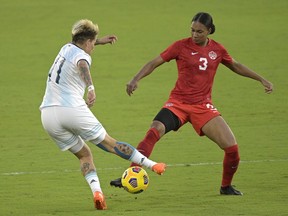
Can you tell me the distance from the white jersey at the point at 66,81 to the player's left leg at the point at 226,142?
6.37 ft

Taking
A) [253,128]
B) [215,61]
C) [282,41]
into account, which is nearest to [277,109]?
[253,128]

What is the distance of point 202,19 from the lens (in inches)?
481

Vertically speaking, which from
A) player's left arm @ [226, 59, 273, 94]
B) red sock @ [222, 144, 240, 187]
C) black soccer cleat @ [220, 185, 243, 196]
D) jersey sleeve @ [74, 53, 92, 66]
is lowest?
black soccer cleat @ [220, 185, 243, 196]

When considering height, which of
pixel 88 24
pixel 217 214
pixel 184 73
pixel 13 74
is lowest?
pixel 13 74

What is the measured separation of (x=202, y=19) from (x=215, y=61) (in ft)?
2.00

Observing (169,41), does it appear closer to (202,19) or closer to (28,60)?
(28,60)

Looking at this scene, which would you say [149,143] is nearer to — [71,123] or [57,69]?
[71,123]

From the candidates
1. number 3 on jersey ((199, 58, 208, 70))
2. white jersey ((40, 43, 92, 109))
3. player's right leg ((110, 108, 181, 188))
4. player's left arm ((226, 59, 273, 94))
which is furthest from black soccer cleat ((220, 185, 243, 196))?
white jersey ((40, 43, 92, 109))

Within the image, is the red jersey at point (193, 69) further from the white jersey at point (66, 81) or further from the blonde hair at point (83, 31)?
the white jersey at point (66, 81)

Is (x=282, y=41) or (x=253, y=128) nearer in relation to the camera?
(x=253, y=128)

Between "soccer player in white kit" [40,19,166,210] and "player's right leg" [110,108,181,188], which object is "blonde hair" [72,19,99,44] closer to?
"soccer player in white kit" [40,19,166,210]

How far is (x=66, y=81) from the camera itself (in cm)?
1108

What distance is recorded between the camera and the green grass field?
12.2 meters

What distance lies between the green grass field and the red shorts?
1000 millimetres
